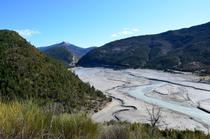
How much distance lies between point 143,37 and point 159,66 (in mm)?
56091

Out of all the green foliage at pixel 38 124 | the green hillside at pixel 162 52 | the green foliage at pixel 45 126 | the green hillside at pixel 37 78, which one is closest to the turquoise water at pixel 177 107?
the green hillside at pixel 37 78

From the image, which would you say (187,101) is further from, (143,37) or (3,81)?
(143,37)

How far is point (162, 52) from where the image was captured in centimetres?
14462

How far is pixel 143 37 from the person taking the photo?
17250cm

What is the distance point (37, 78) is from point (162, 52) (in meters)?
102

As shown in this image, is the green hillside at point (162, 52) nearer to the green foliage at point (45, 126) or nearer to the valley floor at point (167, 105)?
the valley floor at point (167, 105)

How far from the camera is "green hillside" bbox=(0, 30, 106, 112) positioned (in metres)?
42.4

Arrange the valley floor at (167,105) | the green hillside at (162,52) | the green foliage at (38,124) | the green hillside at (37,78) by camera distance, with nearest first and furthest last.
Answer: the green foliage at (38,124) → the valley floor at (167,105) → the green hillside at (37,78) → the green hillside at (162,52)

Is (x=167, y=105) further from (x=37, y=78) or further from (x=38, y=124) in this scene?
(x=38, y=124)

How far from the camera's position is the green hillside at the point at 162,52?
11288 cm

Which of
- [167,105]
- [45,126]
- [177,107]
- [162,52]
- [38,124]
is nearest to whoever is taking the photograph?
[38,124]

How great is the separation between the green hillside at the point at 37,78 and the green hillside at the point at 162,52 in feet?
168

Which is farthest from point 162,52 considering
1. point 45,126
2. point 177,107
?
point 45,126

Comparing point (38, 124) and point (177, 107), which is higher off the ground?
point (38, 124)
